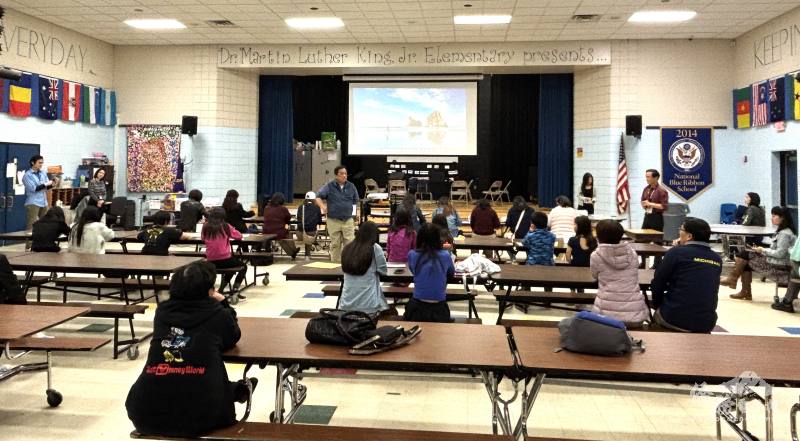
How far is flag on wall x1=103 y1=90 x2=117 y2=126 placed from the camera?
Answer: 1277 centimetres

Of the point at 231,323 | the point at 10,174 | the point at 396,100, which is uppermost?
the point at 396,100

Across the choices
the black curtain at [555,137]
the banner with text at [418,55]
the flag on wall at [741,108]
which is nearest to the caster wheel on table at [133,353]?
the banner with text at [418,55]

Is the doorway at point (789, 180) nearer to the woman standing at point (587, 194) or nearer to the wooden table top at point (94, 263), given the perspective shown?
the woman standing at point (587, 194)

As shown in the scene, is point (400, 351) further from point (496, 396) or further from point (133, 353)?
point (133, 353)

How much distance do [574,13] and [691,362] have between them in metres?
8.74

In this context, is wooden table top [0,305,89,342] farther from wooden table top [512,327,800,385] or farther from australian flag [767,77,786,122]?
australian flag [767,77,786,122]

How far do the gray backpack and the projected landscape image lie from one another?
11.4m

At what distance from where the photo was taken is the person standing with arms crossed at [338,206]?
26.3 ft

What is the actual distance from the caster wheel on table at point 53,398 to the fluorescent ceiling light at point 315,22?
8.43m

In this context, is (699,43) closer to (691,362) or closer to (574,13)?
(574,13)

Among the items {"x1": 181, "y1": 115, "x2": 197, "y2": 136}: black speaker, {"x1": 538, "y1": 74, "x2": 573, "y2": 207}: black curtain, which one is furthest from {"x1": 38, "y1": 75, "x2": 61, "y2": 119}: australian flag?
{"x1": 538, "y1": 74, "x2": 573, "y2": 207}: black curtain

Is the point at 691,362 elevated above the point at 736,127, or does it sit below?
below

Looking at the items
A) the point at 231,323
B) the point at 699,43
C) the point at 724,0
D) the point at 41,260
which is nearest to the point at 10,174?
the point at 41,260

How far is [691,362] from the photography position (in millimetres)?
2533
